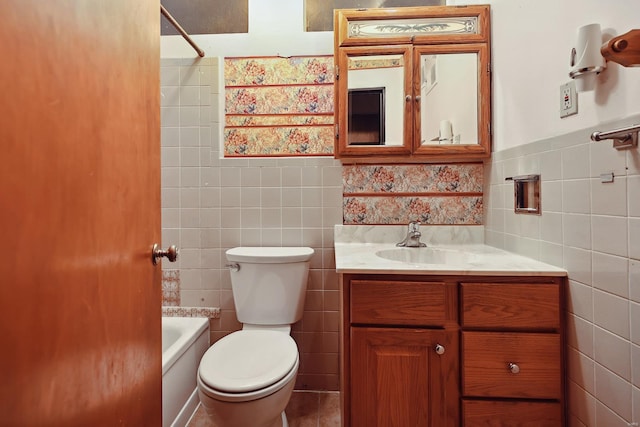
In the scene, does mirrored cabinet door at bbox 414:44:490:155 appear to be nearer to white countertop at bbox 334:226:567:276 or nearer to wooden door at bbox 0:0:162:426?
white countertop at bbox 334:226:567:276

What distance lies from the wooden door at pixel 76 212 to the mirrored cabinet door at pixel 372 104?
3.14 ft

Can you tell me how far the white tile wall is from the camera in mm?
832

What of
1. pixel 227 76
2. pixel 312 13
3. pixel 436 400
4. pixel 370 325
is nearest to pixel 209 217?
pixel 227 76

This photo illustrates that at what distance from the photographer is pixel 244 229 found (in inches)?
71.5

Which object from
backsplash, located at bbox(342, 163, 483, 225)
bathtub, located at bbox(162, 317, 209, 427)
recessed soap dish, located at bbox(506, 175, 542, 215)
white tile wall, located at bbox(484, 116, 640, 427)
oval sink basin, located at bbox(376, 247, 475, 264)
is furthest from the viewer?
backsplash, located at bbox(342, 163, 483, 225)

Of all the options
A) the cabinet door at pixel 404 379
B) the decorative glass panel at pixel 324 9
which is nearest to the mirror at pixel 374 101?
the decorative glass panel at pixel 324 9

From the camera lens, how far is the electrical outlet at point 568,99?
3.33 feet

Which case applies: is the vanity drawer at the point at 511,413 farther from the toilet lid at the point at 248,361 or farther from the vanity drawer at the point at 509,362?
the toilet lid at the point at 248,361

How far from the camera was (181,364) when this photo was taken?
151cm

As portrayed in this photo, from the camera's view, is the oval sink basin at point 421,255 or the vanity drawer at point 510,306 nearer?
Result: the vanity drawer at point 510,306

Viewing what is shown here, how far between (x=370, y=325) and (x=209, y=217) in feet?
3.67

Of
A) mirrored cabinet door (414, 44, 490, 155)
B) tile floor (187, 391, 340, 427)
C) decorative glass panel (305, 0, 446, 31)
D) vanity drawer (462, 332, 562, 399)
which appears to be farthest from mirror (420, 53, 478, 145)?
tile floor (187, 391, 340, 427)

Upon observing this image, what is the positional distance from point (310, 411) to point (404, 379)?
2.54ft

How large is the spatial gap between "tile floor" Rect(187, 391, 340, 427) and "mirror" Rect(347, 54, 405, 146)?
1.33m
